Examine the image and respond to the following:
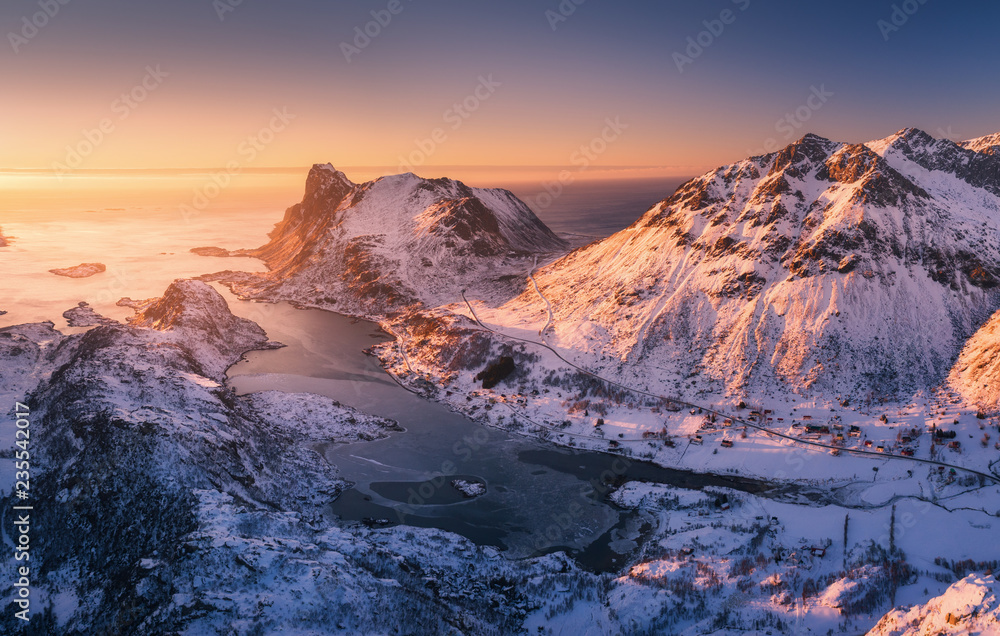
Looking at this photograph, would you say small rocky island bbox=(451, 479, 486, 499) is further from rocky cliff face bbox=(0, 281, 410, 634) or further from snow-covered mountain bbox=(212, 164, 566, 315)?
snow-covered mountain bbox=(212, 164, 566, 315)

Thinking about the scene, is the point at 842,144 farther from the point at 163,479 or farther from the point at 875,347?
the point at 163,479

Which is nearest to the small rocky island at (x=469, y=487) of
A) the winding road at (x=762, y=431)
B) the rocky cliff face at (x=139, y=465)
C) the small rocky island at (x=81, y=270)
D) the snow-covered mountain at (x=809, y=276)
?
the rocky cliff face at (x=139, y=465)

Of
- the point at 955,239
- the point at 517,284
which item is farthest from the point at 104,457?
the point at 955,239

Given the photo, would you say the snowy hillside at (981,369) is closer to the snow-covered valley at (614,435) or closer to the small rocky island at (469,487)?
the snow-covered valley at (614,435)

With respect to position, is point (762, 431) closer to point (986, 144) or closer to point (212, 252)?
point (986, 144)

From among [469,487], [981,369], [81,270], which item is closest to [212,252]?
[81,270]
